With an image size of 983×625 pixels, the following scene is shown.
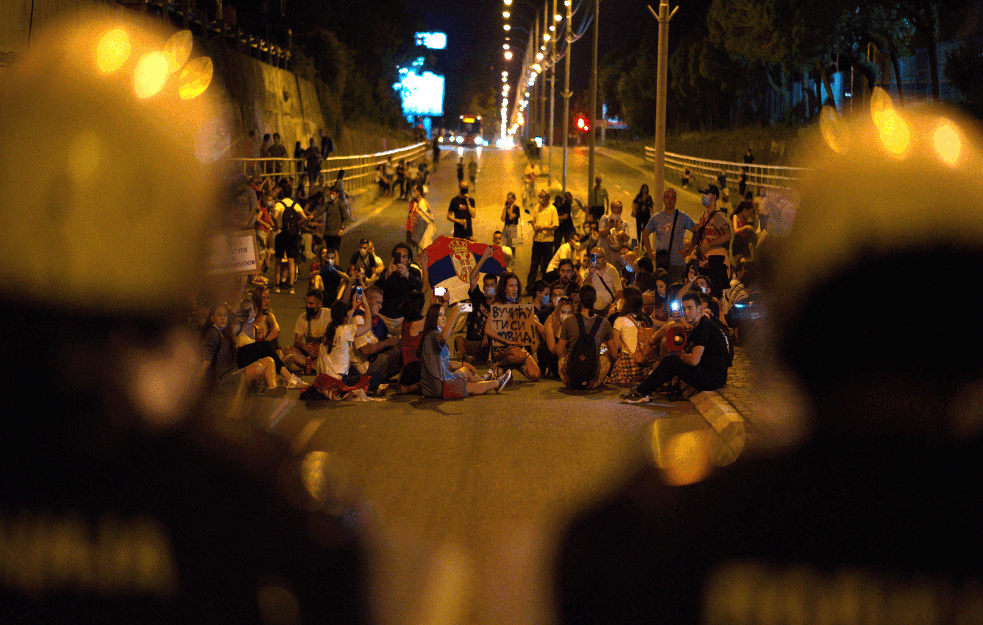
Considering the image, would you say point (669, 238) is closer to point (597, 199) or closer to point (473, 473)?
point (473, 473)

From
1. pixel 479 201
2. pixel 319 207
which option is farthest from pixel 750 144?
pixel 319 207

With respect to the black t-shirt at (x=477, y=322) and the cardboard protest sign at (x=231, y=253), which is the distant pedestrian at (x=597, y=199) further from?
the cardboard protest sign at (x=231, y=253)

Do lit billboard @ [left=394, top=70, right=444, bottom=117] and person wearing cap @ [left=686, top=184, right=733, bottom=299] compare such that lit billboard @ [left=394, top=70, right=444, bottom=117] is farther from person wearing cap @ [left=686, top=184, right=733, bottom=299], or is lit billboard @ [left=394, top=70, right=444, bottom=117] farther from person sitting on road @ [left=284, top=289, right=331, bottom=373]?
person sitting on road @ [left=284, top=289, right=331, bottom=373]

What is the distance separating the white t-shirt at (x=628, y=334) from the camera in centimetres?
1195

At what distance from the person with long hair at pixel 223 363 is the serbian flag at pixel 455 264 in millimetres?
3457

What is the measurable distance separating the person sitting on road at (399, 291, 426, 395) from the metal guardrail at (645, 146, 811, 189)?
1905cm

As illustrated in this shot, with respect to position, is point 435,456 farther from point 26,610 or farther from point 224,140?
point 224,140

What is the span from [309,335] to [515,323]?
2.41 meters

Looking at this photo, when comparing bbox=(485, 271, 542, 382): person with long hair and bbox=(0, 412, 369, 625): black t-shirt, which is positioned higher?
bbox=(485, 271, 542, 382): person with long hair

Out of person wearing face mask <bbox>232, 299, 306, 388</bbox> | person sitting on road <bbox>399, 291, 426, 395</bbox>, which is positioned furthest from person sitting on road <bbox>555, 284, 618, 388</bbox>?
person wearing face mask <bbox>232, 299, 306, 388</bbox>

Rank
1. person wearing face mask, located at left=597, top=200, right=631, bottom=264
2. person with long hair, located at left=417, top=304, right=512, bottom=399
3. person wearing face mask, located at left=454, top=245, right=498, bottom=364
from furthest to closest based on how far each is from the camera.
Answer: person wearing face mask, located at left=597, top=200, right=631, bottom=264 → person wearing face mask, located at left=454, top=245, right=498, bottom=364 → person with long hair, located at left=417, top=304, right=512, bottom=399

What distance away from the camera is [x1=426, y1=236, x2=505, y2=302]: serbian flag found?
14242mm

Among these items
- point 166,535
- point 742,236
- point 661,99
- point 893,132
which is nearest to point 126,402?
point 166,535

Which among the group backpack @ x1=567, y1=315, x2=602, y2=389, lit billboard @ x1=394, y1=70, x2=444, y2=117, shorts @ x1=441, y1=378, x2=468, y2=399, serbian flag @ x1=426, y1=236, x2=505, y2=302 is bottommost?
shorts @ x1=441, y1=378, x2=468, y2=399
